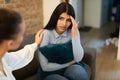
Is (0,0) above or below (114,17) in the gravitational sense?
above

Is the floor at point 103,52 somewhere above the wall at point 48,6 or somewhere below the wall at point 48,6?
below

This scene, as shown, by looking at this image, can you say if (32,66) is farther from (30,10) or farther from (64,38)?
(30,10)

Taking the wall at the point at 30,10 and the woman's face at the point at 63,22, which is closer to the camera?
the woman's face at the point at 63,22

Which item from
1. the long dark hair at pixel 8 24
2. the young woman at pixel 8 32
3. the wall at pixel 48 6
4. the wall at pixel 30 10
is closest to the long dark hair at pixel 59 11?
the young woman at pixel 8 32

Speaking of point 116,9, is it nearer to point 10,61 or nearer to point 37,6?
point 37,6

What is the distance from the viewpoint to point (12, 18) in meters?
1.06

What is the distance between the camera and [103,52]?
369 cm

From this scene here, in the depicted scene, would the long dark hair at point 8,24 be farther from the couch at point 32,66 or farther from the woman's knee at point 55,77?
the couch at point 32,66

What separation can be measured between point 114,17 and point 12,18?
511 centimetres

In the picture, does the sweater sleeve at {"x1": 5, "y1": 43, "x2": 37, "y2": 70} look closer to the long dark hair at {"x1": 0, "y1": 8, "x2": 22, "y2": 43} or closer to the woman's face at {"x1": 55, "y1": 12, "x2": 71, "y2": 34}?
the long dark hair at {"x1": 0, "y1": 8, "x2": 22, "y2": 43}

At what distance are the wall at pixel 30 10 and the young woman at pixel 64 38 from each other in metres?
1.10

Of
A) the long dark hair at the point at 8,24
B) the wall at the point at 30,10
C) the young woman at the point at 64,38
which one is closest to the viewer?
the long dark hair at the point at 8,24

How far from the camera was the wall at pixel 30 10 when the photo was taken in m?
2.92

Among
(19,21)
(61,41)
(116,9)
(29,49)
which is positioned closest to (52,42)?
(61,41)
